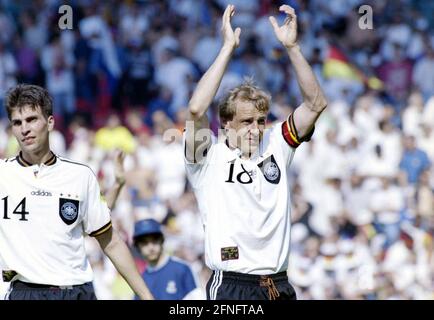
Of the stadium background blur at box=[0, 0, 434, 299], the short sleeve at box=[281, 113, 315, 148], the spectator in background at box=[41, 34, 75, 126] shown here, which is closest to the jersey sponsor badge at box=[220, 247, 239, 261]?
the short sleeve at box=[281, 113, 315, 148]

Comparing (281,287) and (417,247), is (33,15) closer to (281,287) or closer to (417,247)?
(417,247)

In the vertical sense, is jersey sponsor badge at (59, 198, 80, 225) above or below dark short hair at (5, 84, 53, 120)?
below

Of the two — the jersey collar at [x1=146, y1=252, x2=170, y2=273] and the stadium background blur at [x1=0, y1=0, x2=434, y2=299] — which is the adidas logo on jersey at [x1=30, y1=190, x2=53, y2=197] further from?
the stadium background blur at [x1=0, y1=0, x2=434, y2=299]

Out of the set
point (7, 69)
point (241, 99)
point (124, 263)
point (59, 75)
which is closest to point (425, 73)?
point (59, 75)

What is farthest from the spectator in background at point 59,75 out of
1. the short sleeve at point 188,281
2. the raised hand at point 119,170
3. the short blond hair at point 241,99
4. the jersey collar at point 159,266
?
the short blond hair at point 241,99

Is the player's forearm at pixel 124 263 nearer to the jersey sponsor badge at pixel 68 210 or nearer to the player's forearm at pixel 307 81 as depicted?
the jersey sponsor badge at pixel 68 210

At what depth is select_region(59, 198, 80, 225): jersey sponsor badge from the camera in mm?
7516

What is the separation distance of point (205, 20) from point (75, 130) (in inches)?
124

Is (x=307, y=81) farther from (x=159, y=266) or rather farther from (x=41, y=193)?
(x=159, y=266)

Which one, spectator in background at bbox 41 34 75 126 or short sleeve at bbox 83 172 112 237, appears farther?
spectator in background at bbox 41 34 75 126

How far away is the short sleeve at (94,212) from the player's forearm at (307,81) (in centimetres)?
138

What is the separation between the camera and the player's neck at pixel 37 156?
7591 mm

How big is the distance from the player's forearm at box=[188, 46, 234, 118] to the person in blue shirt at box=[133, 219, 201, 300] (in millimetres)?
3384

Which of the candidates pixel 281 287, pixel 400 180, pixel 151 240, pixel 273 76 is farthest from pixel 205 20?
pixel 281 287
